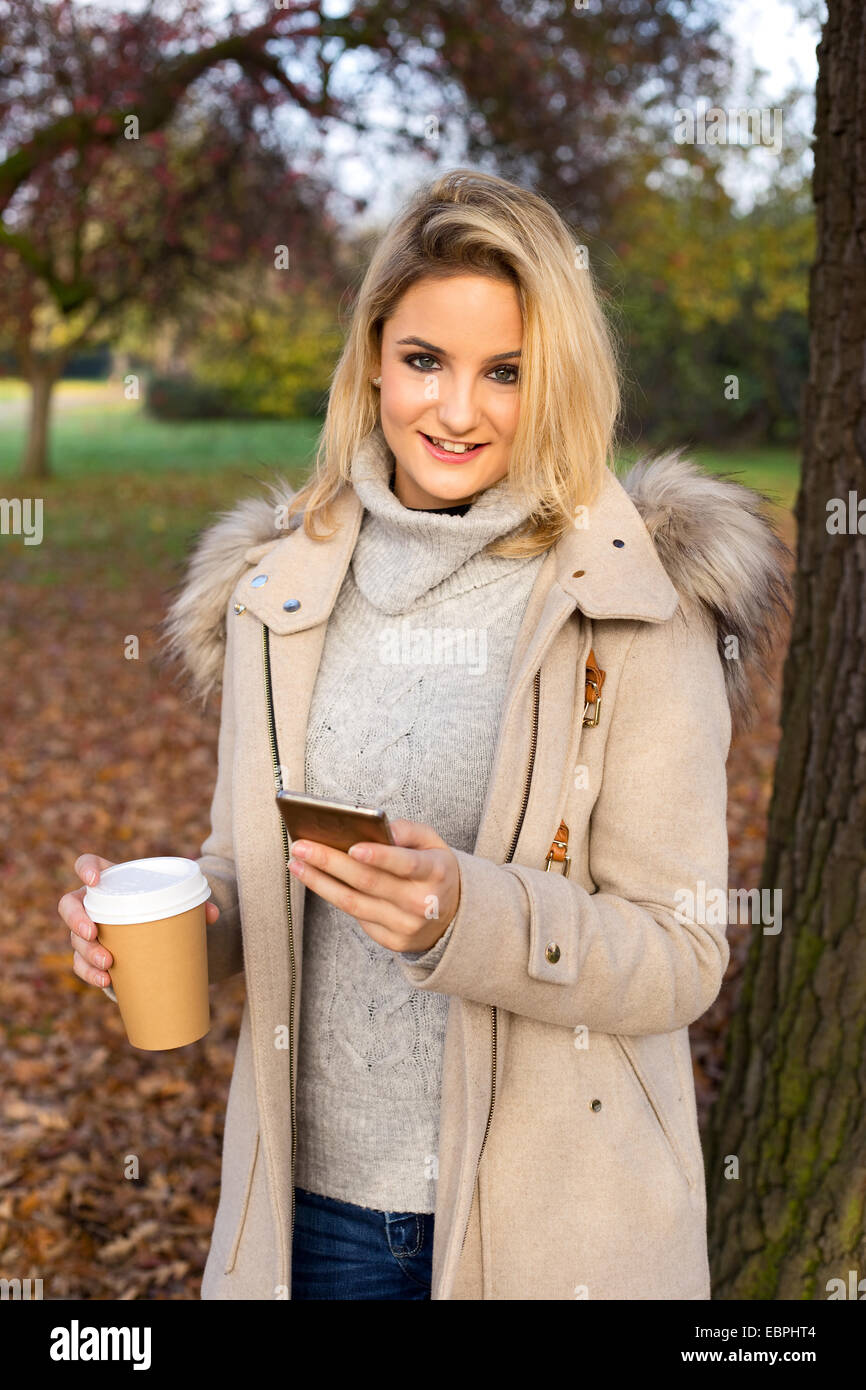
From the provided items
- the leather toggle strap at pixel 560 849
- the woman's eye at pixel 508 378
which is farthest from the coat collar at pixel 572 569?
the leather toggle strap at pixel 560 849

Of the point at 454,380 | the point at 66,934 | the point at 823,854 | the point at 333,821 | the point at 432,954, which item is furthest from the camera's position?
the point at 66,934

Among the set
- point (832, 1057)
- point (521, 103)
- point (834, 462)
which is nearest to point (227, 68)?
point (521, 103)

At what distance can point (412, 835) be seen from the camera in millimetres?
1488

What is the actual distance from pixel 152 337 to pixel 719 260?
794 cm

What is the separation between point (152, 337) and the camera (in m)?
17.1

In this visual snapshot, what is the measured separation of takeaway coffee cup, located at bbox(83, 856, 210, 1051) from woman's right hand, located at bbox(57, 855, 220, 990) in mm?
13

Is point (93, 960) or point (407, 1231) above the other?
point (93, 960)

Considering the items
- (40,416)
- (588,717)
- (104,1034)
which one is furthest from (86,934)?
(40,416)

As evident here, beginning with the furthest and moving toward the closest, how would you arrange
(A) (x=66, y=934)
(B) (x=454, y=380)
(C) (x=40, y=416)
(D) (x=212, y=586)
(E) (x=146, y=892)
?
(C) (x=40, y=416)
(A) (x=66, y=934)
(D) (x=212, y=586)
(B) (x=454, y=380)
(E) (x=146, y=892)

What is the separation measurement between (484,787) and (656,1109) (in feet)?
1.83

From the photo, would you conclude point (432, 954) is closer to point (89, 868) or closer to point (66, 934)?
point (89, 868)

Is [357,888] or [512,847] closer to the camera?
[357,888]

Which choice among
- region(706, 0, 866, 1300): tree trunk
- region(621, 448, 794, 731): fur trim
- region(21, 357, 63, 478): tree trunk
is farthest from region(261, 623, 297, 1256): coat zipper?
region(21, 357, 63, 478): tree trunk
